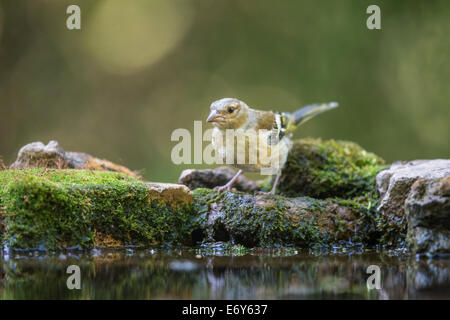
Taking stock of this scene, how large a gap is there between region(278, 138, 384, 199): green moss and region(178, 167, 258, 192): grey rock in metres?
0.39

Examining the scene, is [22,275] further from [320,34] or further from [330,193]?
[320,34]

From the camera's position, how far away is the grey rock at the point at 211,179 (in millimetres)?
4793

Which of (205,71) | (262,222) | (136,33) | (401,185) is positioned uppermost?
(136,33)

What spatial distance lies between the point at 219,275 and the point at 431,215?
5.16ft

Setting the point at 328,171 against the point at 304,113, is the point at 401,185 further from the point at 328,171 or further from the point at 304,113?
the point at 304,113

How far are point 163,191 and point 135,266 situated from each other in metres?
1.09

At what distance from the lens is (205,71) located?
10.2m

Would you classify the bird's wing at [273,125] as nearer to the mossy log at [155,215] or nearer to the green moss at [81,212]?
the mossy log at [155,215]

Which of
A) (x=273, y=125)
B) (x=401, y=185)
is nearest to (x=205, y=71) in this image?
(x=273, y=125)

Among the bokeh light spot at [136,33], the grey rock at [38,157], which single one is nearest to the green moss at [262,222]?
the grey rock at [38,157]

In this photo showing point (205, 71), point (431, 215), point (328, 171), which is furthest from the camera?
point (205, 71)
